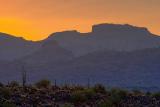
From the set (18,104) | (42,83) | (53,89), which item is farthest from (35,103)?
(42,83)

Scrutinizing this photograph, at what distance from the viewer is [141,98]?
145 feet

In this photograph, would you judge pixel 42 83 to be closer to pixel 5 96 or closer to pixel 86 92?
pixel 86 92

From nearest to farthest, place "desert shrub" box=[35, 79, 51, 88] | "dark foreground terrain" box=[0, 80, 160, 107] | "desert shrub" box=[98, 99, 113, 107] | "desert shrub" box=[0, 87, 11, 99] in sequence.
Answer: "desert shrub" box=[98, 99, 113, 107], "dark foreground terrain" box=[0, 80, 160, 107], "desert shrub" box=[0, 87, 11, 99], "desert shrub" box=[35, 79, 51, 88]

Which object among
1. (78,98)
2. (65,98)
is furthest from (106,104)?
(65,98)

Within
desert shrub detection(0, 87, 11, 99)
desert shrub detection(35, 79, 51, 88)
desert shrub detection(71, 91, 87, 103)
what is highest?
desert shrub detection(35, 79, 51, 88)

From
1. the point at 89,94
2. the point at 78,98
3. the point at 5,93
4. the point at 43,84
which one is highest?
the point at 43,84

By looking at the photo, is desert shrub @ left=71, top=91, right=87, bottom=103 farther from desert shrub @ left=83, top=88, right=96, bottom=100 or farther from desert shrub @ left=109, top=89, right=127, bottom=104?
desert shrub @ left=109, top=89, right=127, bottom=104

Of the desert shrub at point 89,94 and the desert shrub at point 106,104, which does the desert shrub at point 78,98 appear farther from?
the desert shrub at point 106,104

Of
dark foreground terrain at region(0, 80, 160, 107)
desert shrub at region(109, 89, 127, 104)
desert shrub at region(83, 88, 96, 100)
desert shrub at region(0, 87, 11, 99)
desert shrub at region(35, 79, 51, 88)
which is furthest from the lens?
desert shrub at region(35, 79, 51, 88)

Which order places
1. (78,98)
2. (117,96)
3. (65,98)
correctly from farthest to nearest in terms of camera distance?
(117,96) < (65,98) < (78,98)

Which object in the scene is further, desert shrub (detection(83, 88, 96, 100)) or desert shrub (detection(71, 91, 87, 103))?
desert shrub (detection(83, 88, 96, 100))

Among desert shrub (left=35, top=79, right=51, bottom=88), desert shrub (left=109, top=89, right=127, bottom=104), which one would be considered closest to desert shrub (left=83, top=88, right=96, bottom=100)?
desert shrub (left=109, top=89, right=127, bottom=104)

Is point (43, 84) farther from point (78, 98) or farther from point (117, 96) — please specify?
point (78, 98)

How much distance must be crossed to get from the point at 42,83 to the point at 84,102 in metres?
9.66
